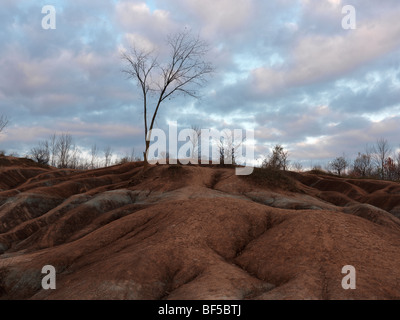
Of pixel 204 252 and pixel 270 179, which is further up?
pixel 270 179

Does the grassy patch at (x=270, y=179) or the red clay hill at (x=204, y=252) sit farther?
the grassy patch at (x=270, y=179)

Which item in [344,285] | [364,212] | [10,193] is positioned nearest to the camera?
[344,285]

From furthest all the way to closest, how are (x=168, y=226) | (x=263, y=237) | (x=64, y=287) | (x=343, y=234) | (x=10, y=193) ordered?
(x=10, y=193)
(x=168, y=226)
(x=263, y=237)
(x=343, y=234)
(x=64, y=287)

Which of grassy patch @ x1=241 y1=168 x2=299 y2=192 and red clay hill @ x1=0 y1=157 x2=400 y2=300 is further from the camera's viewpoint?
grassy patch @ x1=241 y1=168 x2=299 y2=192

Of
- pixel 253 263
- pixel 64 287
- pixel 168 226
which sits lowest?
pixel 64 287

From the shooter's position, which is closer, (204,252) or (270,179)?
(204,252)

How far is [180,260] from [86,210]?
1275 centimetres

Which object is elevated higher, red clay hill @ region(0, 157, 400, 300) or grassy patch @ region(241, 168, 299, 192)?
grassy patch @ region(241, 168, 299, 192)

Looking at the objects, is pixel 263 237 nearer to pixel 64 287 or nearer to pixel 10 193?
pixel 64 287

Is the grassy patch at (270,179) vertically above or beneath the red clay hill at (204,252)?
above
